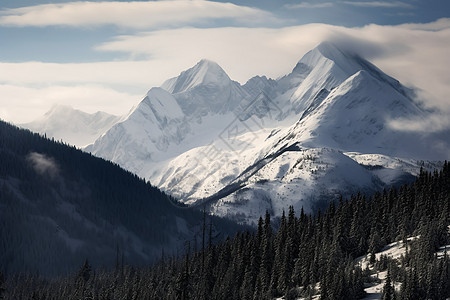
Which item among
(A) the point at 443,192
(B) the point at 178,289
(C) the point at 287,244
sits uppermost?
(A) the point at 443,192

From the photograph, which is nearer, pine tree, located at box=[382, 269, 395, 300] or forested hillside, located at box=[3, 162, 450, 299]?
pine tree, located at box=[382, 269, 395, 300]

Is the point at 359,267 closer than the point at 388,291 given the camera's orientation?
No

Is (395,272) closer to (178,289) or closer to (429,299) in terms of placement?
(429,299)

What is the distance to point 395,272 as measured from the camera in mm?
142375

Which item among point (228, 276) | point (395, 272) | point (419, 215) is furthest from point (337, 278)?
point (228, 276)

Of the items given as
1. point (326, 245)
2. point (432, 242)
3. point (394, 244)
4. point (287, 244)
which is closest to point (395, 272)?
→ point (432, 242)

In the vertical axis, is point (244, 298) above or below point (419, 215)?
below

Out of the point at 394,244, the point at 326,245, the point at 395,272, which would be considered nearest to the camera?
the point at 395,272

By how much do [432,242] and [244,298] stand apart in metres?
53.1

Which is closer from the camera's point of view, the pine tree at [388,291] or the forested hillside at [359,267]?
the pine tree at [388,291]

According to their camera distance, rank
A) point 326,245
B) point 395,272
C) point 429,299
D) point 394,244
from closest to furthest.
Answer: point 429,299
point 395,272
point 394,244
point 326,245

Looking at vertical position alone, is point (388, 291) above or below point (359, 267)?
below

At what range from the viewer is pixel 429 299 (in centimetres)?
12762

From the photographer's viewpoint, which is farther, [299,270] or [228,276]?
[228,276]
